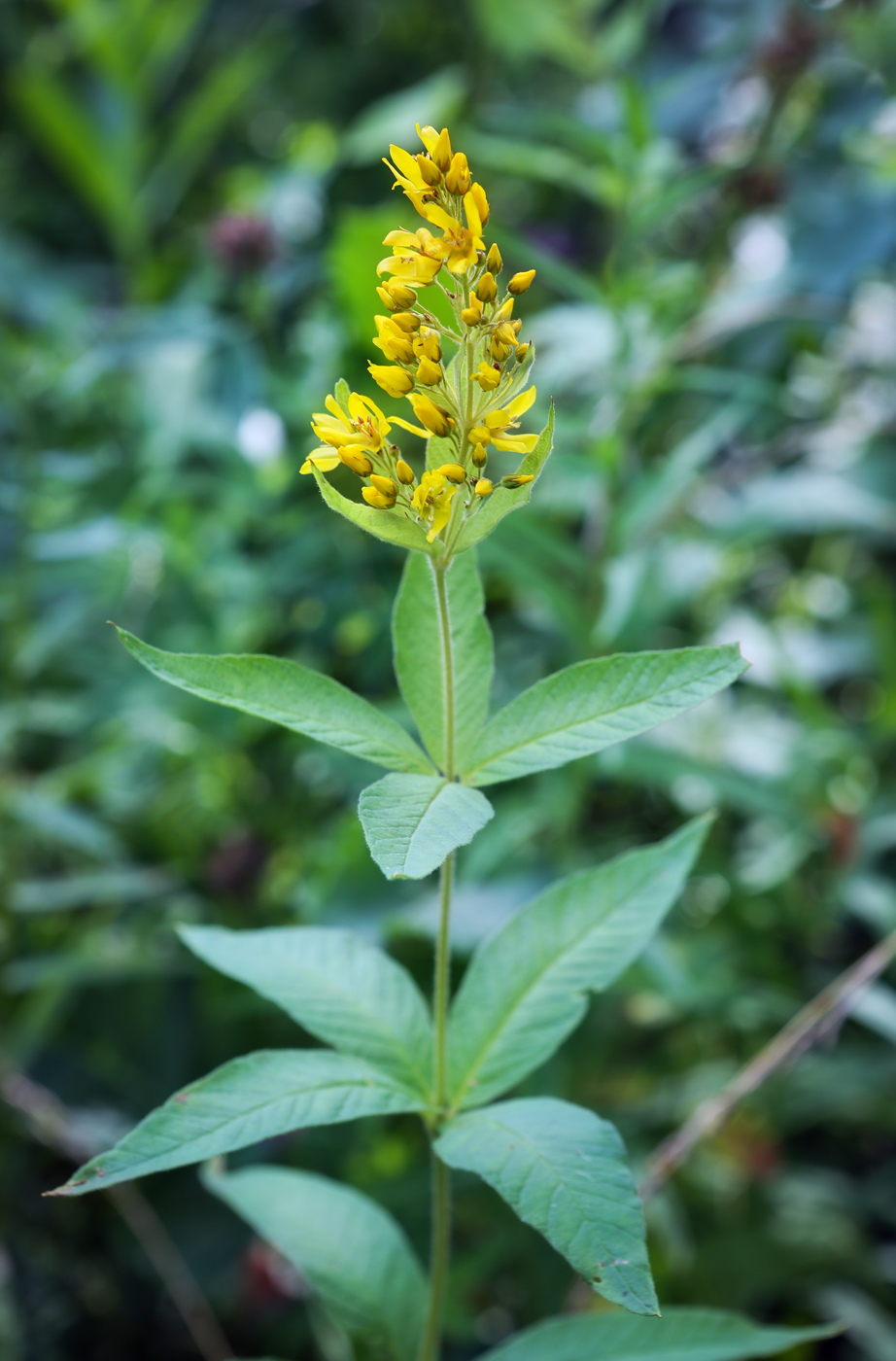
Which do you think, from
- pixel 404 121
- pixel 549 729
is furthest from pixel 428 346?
pixel 404 121

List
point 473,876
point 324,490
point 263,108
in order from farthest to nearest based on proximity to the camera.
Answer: point 263,108, point 473,876, point 324,490

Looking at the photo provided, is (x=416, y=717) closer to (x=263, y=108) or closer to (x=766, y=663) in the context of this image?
(x=766, y=663)

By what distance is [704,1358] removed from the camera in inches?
14.2

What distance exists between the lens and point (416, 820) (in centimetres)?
26

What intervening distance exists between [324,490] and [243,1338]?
0.65 m

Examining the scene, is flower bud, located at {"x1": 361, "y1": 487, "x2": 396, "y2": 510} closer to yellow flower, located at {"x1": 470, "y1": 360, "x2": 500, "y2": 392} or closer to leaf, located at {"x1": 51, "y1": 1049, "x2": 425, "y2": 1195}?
yellow flower, located at {"x1": 470, "y1": 360, "x2": 500, "y2": 392}

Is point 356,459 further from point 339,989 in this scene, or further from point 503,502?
point 339,989

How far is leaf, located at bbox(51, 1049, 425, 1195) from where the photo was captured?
0.91 feet

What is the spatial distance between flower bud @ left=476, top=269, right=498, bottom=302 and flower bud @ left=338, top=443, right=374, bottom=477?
0.05 metres

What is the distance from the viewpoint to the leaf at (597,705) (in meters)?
0.29

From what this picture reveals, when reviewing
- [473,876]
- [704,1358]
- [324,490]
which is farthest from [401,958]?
[324,490]

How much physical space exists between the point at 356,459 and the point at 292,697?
68mm

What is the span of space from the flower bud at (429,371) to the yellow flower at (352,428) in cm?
1

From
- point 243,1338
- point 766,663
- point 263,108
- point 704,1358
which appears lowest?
point 243,1338
